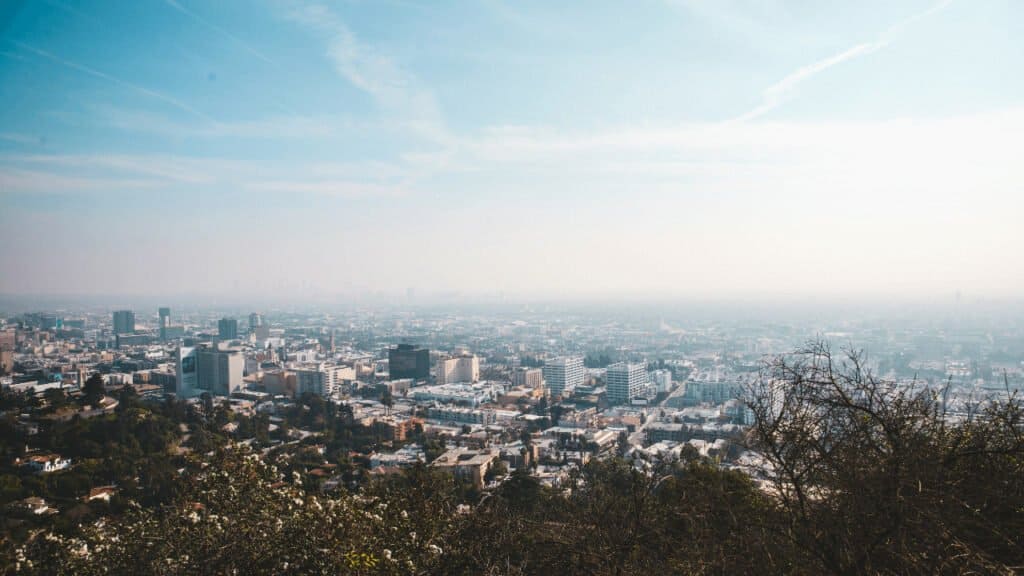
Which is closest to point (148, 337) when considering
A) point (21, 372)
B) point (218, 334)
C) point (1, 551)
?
point (218, 334)

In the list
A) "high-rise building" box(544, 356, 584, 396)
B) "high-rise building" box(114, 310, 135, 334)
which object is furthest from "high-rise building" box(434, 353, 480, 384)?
"high-rise building" box(114, 310, 135, 334)

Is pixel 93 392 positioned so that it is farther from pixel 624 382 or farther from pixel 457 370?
pixel 624 382

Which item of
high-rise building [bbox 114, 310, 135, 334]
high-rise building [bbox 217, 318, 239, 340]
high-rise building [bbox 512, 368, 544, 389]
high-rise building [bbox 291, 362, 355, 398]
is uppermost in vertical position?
high-rise building [bbox 114, 310, 135, 334]

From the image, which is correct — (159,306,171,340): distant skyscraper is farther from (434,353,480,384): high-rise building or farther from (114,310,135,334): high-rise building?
(434,353,480,384): high-rise building

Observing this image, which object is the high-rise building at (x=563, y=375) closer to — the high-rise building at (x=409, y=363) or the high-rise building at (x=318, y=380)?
the high-rise building at (x=409, y=363)

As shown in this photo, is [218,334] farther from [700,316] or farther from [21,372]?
[700,316]
